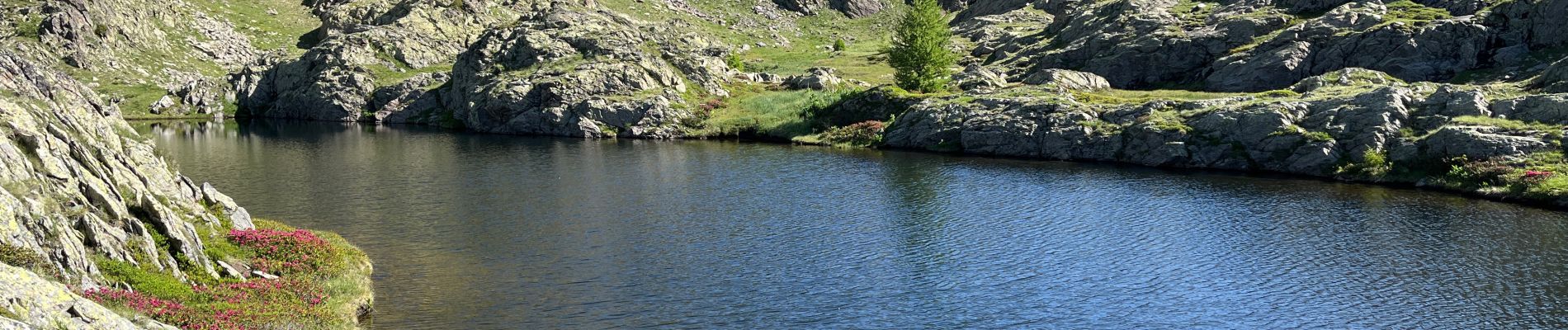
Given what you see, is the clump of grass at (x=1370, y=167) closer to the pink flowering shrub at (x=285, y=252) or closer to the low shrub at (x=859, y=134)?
the low shrub at (x=859, y=134)

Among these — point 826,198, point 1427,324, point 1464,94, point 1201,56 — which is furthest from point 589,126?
point 1427,324

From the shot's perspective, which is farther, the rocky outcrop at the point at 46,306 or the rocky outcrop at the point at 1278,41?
the rocky outcrop at the point at 1278,41

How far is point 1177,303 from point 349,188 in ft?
172

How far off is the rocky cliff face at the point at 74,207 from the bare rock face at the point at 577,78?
77.6 meters

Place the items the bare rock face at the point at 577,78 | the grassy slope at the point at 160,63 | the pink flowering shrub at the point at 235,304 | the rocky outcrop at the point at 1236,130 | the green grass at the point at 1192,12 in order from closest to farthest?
the pink flowering shrub at the point at 235,304, the rocky outcrop at the point at 1236,130, the bare rock face at the point at 577,78, the green grass at the point at 1192,12, the grassy slope at the point at 160,63

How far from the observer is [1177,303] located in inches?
1431

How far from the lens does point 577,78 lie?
406ft

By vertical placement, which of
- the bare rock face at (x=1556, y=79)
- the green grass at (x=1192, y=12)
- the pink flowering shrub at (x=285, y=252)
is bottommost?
the pink flowering shrub at (x=285, y=252)

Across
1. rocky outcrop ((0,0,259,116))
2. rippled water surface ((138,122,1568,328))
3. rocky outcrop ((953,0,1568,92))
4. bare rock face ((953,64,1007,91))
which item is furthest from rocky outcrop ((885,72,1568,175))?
rocky outcrop ((0,0,259,116))

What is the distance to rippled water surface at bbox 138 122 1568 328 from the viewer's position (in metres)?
34.6

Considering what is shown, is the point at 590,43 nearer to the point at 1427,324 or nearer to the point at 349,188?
the point at 349,188

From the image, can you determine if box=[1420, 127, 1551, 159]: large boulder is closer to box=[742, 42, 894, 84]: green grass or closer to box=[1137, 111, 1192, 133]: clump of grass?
box=[1137, 111, 1192, 133]: clump of grass

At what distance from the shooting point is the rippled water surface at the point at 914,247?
3456cm

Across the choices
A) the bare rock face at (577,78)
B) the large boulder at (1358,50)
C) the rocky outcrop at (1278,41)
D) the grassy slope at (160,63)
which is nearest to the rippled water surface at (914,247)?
the bare rock face at (577,78)
